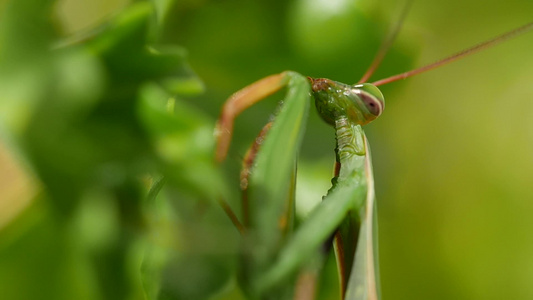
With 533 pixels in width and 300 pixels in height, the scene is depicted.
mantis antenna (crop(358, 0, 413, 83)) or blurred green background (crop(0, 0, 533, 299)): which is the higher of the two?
mantis antenna (crop(358, 0, 413, 83))

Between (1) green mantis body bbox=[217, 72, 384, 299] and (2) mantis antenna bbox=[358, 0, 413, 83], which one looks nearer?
(1) green mantis body bbox=[217, 72, 384, 299]

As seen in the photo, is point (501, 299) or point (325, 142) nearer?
point (325, 142)

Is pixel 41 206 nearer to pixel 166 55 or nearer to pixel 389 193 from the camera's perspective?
pixel 166 55

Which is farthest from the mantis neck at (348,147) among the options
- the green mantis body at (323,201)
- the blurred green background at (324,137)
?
the blurred green background at (324,137)

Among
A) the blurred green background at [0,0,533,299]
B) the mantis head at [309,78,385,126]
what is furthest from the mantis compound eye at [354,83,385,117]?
the blurred green background at [0,0,533,299]

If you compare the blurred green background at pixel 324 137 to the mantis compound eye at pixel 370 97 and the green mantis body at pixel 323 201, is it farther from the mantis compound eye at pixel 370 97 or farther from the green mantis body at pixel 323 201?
the mantis compound eye at pixel 370 97

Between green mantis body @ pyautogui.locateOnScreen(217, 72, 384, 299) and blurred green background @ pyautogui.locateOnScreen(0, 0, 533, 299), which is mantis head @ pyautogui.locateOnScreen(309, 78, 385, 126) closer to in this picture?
green mantis body @ pyautogui.locateOnScreen(217, 72, 384, 299)

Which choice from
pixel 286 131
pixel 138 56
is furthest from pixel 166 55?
pixel 286 131
